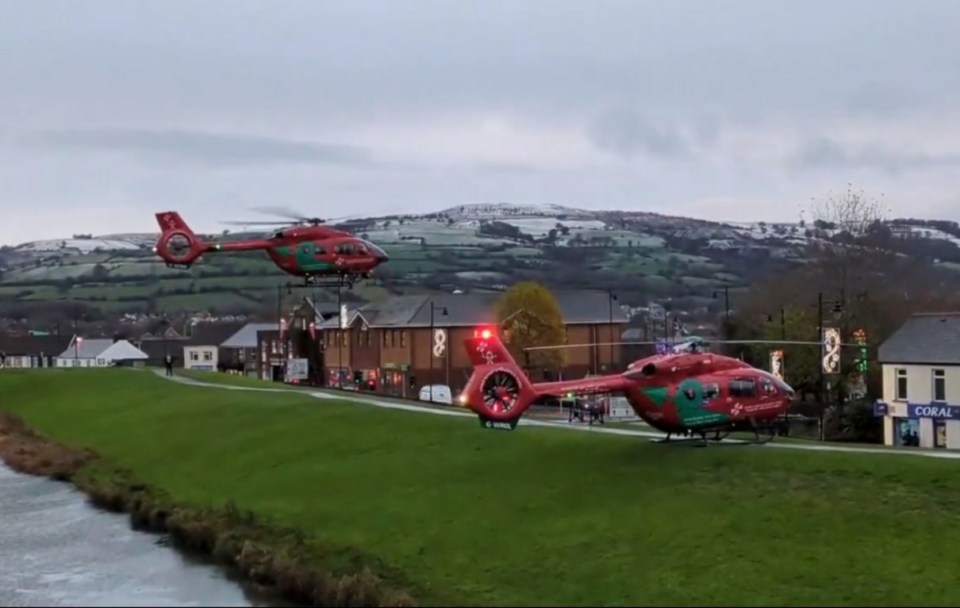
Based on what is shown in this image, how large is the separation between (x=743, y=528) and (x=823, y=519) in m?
1.84

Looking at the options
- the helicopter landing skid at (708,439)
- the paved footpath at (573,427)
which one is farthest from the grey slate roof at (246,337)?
the helicopter landing skid at (708,439)

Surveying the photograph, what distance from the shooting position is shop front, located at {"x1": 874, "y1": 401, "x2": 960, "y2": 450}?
54.3 meters

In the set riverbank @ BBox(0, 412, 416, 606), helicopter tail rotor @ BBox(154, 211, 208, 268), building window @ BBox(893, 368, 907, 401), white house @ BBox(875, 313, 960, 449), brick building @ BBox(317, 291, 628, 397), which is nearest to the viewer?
helicopter tail rotor @ BBox(154, 211, 208, 268)

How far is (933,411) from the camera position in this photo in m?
55.2

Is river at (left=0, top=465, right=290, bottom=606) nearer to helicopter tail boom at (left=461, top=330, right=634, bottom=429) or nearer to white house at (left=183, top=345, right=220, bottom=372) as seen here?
helicopter tail boom at (left=461, top=330, right=634, bottom=429)

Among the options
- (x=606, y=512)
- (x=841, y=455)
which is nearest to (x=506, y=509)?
(x=606, y=512)

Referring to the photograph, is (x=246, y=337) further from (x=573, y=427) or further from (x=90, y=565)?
(x=90, y=565)

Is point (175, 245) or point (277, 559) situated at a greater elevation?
point (175, 245)

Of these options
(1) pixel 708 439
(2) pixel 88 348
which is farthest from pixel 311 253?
(2) pixel 88 348

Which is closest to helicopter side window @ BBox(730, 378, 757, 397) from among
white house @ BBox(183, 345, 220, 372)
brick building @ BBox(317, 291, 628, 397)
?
brick building @ BBox(317, 291, 628, 397)

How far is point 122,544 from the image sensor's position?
114 feet

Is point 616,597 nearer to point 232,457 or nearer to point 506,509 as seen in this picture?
point 506,509

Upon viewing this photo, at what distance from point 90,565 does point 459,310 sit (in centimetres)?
6757

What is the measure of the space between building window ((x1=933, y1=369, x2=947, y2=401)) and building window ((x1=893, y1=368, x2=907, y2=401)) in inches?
70.1
